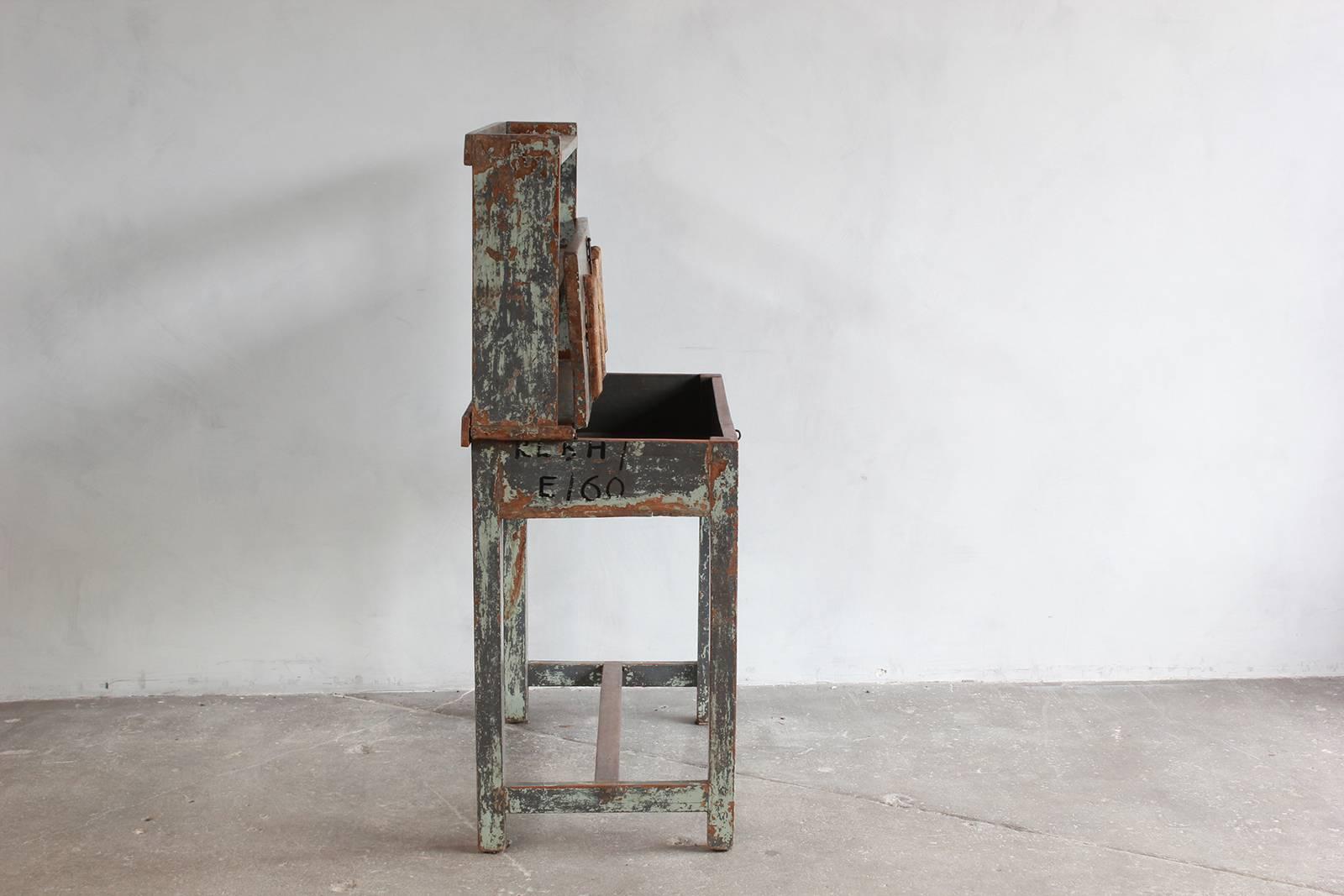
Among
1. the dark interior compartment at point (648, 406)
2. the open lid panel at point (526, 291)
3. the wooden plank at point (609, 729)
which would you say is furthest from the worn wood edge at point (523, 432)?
the wooden plank at point (609, 729)

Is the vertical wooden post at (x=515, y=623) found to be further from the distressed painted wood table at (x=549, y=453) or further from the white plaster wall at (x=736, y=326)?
the distressed painted wood table at (x=549, y=453)

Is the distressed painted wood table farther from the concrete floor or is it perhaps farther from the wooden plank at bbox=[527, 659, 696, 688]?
the wooden plank at bbox=[527, 659, 696, 688]

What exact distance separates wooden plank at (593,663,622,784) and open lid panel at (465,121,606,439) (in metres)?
0.74

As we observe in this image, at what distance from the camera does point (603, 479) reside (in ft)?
7.44

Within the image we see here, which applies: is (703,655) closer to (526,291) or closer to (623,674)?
(623,674)

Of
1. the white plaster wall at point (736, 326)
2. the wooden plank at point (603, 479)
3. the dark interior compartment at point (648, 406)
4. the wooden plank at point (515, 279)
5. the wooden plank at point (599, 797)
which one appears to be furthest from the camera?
the white plaster wall at point (736, 326)

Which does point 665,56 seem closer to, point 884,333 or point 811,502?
point 884,333

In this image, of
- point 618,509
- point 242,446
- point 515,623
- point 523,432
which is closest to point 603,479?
point 618,509

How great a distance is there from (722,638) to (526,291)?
0.79 meters

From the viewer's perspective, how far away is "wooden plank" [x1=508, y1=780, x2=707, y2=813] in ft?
7.81

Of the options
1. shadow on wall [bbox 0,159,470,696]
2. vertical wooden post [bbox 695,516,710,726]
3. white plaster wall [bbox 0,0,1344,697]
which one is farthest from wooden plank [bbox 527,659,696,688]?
shadow on wall [bbox 0,159,470,696]

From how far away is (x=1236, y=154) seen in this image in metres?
3.12

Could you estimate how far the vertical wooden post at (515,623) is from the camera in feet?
9.70

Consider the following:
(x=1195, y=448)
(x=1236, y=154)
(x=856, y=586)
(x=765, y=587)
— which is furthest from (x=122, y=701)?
(x=1236, y=154)
